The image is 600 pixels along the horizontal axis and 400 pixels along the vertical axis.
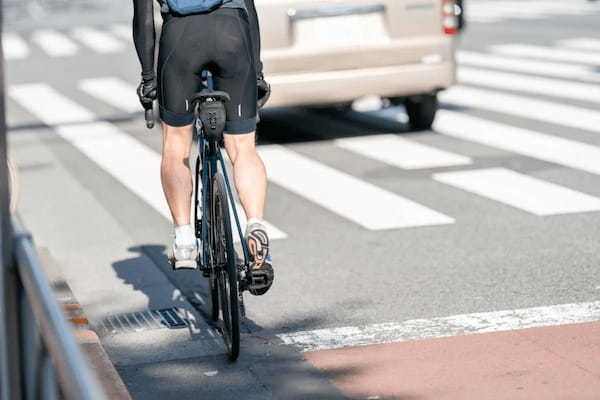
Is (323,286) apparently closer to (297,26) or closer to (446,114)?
(297,26)

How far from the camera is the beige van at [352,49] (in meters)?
10.7

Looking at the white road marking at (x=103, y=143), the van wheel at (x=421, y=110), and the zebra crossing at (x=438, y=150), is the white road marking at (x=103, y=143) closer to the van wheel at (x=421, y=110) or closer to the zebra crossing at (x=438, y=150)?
the zebra crossing at (x=438, y=150)

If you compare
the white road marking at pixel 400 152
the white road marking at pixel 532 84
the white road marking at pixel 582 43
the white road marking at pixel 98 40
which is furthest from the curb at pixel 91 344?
the white road marking at pixel 98 40

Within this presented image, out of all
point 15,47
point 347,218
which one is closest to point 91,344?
point 347,218

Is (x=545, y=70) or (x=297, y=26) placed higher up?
(x=297, y=26)

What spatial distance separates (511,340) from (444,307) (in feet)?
2.14

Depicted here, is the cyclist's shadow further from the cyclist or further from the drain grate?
the cyclist

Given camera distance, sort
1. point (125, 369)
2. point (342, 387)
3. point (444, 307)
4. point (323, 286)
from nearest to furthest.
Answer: point (342, 387)
point (125, 369)
point (444, 307)
point (323, 286)

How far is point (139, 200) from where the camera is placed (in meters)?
8.96

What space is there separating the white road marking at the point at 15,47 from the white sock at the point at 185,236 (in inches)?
626

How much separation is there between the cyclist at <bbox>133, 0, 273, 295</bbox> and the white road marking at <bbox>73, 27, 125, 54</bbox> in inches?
715

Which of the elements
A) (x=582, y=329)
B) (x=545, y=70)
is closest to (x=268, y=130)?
(x=545, y=70)

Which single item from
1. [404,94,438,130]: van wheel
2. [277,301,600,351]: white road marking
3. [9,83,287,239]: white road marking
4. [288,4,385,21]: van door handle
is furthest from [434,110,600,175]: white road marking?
[277,301,600,351]: white road marking

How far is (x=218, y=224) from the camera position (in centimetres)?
509
